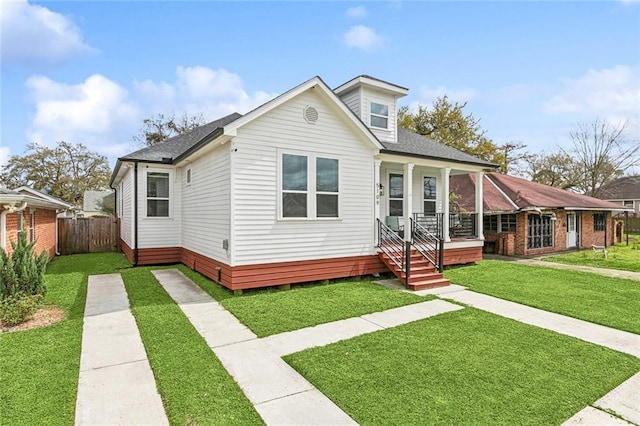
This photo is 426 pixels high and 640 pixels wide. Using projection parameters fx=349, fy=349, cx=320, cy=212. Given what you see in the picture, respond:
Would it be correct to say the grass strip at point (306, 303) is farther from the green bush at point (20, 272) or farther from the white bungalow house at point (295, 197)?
the green bush at point (20, 272)

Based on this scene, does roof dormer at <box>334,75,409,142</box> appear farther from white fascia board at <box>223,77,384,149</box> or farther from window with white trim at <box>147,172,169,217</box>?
window with white trim at <box>147,172,169,217</box>

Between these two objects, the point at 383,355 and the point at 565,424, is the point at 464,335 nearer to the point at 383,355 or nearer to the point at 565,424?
the point at 383,355

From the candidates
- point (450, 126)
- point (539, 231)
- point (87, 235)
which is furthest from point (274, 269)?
Result: point (450, 126)

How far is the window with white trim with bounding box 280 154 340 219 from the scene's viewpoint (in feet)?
27.2

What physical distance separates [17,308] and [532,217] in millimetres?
19289

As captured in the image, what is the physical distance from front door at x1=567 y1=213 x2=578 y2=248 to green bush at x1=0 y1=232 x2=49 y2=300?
901 inches

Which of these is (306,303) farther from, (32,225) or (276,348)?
(32,225)

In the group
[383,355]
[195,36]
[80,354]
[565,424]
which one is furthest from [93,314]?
[195,36]

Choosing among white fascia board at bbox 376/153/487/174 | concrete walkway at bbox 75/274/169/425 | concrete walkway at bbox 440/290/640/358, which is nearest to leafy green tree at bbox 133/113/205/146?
white fascia board at bbox 376/153/487/174

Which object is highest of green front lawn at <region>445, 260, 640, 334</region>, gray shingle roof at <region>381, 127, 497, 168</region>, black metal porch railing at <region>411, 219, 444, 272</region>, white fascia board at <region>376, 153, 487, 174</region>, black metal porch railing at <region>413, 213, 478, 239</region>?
gray shingle roof at <region>381, 127, 497, 168</region>

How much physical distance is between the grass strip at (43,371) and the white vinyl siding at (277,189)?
3251 mm

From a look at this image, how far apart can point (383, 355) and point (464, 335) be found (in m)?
1.58

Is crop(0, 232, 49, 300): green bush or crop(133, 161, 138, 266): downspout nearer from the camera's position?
crop(0, 232, 49, 300): green bush

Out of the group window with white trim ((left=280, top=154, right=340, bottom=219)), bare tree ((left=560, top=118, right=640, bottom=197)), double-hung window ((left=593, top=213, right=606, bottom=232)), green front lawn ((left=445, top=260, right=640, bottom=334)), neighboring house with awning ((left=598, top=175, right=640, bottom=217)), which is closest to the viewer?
green front lawn ((left=445, top=260, right=640, bottom=334))
